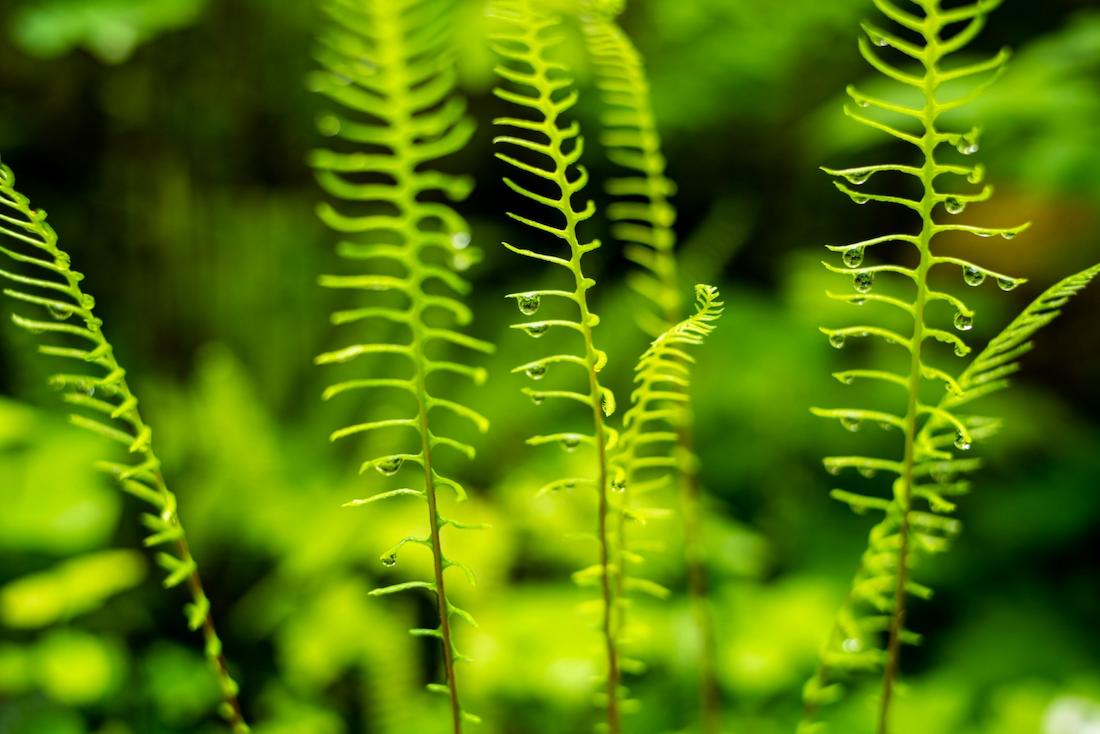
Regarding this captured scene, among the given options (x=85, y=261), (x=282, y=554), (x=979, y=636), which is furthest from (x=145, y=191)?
(x=979, y=636)

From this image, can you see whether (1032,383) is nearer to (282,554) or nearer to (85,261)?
(282,554)

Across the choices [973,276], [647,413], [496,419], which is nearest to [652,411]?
[647,413]

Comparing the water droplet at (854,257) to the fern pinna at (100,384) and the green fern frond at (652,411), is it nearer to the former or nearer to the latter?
the green fern frond at (652,411)

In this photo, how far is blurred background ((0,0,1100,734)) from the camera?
97cm

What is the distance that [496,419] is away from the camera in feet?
5.01

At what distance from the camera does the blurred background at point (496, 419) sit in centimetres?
97

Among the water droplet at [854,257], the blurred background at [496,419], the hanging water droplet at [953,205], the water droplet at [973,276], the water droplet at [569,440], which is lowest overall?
the blurred background at [496,419]

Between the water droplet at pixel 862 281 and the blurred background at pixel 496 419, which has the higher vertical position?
the water droplet at pixel 862 281

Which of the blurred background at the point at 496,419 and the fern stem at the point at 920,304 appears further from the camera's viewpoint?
the blurred background at the point at 496,419

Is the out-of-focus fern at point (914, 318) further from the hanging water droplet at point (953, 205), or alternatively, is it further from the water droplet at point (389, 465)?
the water droplet at point (389, 465)

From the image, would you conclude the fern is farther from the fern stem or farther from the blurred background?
the blurred background

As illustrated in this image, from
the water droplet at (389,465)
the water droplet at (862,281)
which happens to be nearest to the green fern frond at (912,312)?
the water droplet at (862,281)

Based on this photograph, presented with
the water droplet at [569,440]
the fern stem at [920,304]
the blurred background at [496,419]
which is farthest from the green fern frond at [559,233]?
the blurred background at [496,419]

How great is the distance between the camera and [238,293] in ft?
6.26
